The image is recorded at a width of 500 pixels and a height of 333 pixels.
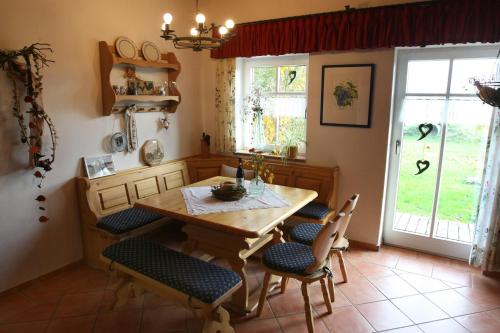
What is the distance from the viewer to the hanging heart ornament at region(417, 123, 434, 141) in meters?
3.12

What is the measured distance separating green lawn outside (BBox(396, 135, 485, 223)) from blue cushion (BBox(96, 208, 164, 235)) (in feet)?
7.96

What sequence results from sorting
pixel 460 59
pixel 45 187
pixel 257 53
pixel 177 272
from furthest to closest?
pixel 257 53
pixel 460 59
pixel 45 187
pixel 177 272

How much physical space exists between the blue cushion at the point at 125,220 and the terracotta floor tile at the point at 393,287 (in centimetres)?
197

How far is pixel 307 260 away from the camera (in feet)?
7.07

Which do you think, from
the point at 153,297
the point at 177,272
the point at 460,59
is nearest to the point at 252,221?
the point at 177,272

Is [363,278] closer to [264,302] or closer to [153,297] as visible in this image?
[264,302]

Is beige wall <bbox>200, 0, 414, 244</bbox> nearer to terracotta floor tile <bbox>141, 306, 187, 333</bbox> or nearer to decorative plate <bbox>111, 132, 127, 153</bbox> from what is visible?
decorative plate <bbox>111, 132, 127, 153</bbox>

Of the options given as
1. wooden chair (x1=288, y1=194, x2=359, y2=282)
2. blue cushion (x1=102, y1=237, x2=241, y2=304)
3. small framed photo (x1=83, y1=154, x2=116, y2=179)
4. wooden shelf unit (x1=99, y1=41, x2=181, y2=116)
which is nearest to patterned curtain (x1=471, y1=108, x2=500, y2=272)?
wooden chair (x1=288, y1=194, x2=359, y2=282)

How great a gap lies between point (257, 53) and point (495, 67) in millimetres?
2126

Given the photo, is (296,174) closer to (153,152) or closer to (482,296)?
(153,152)

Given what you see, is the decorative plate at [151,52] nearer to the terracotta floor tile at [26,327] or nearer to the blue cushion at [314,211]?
the blue cushion at [314,211]

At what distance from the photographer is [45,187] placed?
2719 millimetres

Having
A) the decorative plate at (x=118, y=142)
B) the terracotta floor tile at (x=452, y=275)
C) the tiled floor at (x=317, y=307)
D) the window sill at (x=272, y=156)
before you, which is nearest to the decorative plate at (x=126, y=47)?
the decorative plate at (x=118, y=142)

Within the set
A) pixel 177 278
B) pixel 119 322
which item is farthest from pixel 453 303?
pixel 119 322
